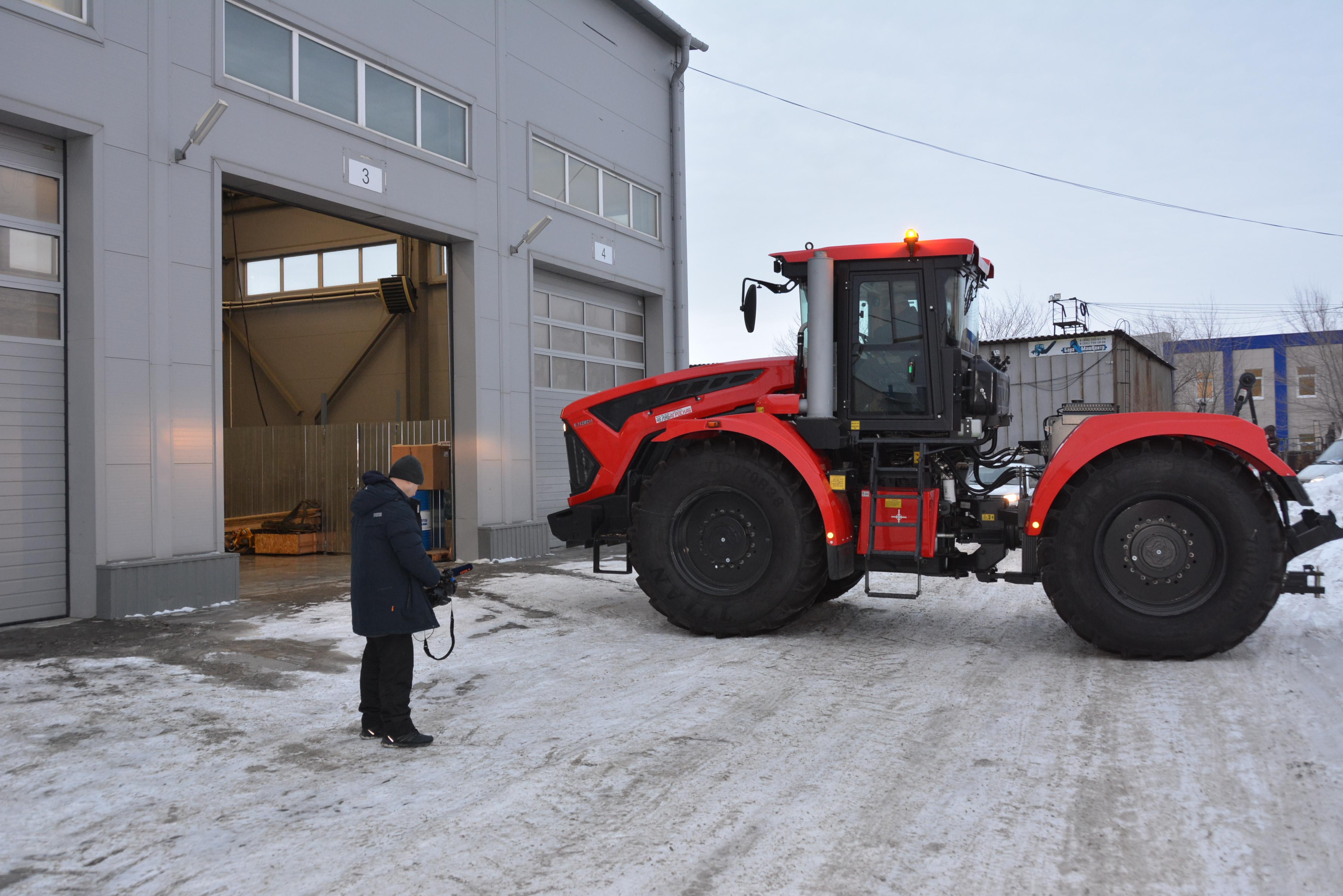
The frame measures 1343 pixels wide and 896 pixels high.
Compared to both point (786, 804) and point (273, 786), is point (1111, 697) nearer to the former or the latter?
point (786, 804)

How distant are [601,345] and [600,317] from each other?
50 centimetres

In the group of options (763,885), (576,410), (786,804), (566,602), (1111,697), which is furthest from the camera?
(566,602)

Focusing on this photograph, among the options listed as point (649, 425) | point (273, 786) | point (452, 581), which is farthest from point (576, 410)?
point (273, 786)

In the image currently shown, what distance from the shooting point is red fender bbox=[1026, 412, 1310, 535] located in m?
6.28

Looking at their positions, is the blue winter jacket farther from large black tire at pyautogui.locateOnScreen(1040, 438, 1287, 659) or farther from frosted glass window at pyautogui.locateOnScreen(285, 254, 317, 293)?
frosted glass window at pyautogui.locateOnScreen(285, 254, 317, 293)

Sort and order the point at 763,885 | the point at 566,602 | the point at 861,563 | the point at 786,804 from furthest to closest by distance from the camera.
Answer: the point at 566,602
the point at 861,563
the point at 786,804
the point at 763,885

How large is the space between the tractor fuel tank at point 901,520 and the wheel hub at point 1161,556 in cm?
119

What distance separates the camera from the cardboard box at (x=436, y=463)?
43.9 feet

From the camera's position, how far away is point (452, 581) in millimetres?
5148

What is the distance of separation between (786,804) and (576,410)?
210 inches

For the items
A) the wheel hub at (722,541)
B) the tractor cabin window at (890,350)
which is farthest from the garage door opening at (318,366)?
the tractor cabin window at (890,350)

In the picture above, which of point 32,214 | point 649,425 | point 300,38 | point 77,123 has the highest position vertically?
point 300,38

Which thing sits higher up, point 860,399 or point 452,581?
point 860,399

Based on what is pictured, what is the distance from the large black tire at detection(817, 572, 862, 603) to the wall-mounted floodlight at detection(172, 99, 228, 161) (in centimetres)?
731
